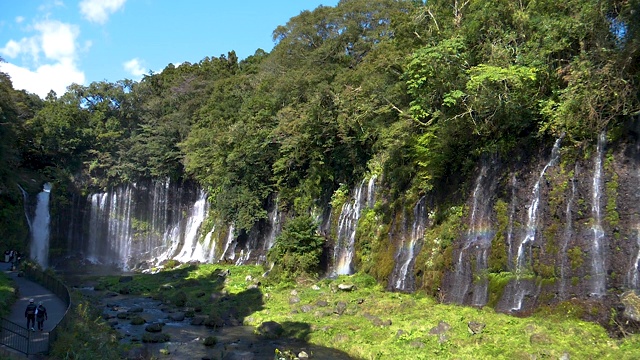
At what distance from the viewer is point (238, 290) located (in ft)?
95.5

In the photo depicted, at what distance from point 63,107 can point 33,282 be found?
1121 inches

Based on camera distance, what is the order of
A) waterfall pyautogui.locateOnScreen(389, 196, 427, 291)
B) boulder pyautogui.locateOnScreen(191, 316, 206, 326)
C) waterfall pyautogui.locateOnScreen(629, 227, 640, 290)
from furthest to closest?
boulder pyautogui.locateOnScreen(191, 316, 206, 326) < waterfall pyautogui.locateOnScreen(389, 196, 427, 291) < waterfall pyautogui.locateOnScreen(629, 227, 640, 290)

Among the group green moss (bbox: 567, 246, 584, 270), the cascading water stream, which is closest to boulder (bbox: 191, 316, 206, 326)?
green moss (bbox: 567, 246, 584, 270)

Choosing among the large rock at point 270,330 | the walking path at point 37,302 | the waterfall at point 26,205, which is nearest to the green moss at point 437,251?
the large rock at point 270,330

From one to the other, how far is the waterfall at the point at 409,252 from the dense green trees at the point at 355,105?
1.23 meters

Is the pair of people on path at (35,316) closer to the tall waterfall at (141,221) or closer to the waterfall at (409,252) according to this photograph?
the waterfall at (409,252)

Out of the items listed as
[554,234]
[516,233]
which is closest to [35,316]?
[516,233]

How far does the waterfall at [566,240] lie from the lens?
17.2m

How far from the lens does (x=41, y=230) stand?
44.8 metres

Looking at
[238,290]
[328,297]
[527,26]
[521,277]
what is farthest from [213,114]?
[521,277]

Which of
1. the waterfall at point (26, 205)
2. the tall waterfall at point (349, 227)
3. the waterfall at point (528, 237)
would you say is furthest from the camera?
the waterfall at point (26, 205)

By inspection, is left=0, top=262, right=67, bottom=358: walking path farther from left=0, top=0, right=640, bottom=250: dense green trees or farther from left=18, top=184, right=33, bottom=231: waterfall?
left=0, top=0, right=640, bottom=250: dense green trees

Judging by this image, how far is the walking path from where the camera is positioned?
17.9 meters

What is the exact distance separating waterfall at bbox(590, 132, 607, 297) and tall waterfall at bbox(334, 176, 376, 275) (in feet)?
45.4
